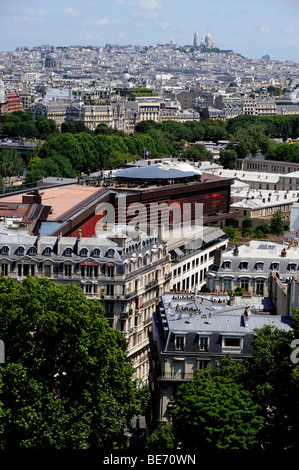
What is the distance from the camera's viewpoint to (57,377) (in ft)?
115

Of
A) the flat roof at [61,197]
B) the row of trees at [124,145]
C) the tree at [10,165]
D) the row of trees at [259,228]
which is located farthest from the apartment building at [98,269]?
the tree at [10,165]

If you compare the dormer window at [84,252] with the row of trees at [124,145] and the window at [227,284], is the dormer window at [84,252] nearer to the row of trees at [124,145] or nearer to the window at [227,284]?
the window at [227,284]

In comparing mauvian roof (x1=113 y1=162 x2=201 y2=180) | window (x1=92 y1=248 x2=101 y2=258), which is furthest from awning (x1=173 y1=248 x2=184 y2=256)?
mauvian roof (x1=113 y1=162 x2=201 y2=180)

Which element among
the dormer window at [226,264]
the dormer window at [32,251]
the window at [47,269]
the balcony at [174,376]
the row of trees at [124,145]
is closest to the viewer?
the balcony at [174,376]

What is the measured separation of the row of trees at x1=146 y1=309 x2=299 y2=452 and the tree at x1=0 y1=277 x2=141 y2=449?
2170 millimetres

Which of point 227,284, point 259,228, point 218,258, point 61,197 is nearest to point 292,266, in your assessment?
point 227,284

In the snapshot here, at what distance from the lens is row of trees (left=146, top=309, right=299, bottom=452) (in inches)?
1246

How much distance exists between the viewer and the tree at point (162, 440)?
32.7 metres

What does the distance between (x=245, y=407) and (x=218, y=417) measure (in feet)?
3.02

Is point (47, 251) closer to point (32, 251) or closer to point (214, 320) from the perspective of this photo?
point (32, 251)

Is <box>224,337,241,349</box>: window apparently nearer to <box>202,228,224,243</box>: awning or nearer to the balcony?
the balcony

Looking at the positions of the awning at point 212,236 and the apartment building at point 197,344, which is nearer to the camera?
the apartment building at point 197,344
